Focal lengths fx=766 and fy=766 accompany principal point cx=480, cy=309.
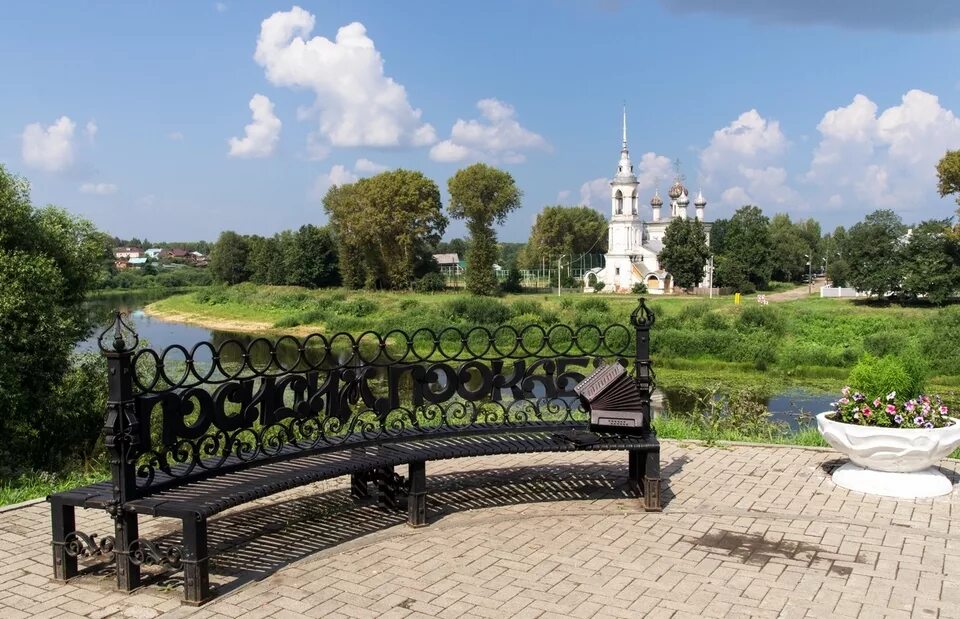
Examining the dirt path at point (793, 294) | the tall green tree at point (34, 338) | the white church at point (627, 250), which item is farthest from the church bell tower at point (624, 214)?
the tall green tree at point (34, 338)

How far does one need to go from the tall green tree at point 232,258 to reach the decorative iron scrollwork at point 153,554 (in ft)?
236

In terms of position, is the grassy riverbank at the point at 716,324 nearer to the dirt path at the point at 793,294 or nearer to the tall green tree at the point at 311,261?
the tall green tree at the point at 311,261

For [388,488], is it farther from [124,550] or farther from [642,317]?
[642,317]

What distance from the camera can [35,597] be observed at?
4.26 meters

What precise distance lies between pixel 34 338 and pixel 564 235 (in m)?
66.7

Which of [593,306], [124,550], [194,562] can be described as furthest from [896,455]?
[593,306]

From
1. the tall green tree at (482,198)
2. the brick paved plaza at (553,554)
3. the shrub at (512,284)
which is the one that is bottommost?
the brick paved plaza at (553,554)

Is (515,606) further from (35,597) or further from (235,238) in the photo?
(235,238)

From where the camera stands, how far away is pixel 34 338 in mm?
11539

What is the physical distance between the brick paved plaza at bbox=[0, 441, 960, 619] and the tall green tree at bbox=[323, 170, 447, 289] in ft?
162

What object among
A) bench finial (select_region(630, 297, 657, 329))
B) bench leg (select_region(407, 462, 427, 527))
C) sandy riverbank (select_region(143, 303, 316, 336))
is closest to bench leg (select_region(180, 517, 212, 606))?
bench leg (select_region(407, 462, 427, 527))

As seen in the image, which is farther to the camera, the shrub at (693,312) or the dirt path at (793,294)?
the dirt path at (793,294)

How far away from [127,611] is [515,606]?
207cm

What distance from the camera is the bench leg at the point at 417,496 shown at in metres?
5.51
